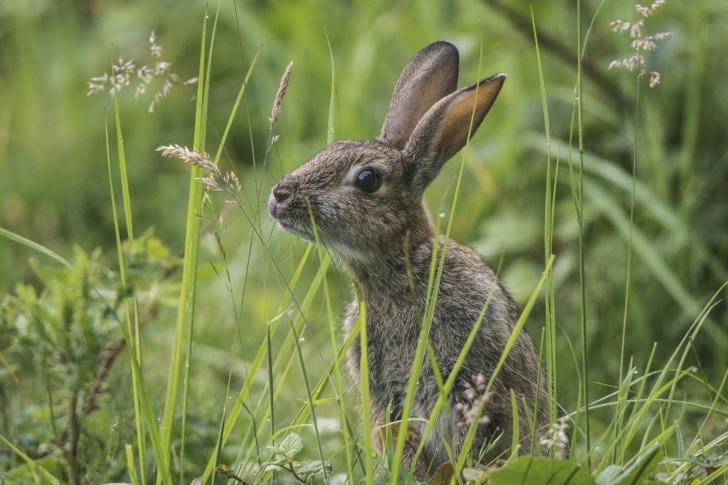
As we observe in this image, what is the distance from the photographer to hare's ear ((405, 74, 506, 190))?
3.42 metres

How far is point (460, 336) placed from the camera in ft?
10.7

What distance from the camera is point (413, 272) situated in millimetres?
3496

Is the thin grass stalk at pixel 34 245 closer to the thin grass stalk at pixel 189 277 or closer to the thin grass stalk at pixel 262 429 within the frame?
the thin grass stalk at pixel 189 277

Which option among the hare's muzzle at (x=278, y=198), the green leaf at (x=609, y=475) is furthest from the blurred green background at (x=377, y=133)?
the green leaf at (x=609, y=475)

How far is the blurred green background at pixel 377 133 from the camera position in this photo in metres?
4.84

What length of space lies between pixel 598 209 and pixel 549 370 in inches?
109

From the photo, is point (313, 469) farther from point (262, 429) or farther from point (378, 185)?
point (378, 185)

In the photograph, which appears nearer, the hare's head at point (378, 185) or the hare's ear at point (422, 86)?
the hare's head at point (378, 185)

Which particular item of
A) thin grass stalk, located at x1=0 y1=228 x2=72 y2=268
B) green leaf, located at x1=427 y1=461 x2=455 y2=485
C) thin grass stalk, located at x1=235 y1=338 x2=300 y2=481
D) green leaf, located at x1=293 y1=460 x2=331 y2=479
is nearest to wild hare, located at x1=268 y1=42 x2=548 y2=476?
green leaf, located at x1=427 y1=461 x2=455 y2=485

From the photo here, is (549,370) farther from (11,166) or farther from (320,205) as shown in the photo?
(11,166)

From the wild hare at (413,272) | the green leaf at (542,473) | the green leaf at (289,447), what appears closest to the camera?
the green leaf at (542,473)

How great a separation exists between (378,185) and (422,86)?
546 mm

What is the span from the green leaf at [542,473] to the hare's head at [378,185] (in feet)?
4.18

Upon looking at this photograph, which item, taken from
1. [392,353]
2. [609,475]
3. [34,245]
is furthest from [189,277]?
[609,475]
